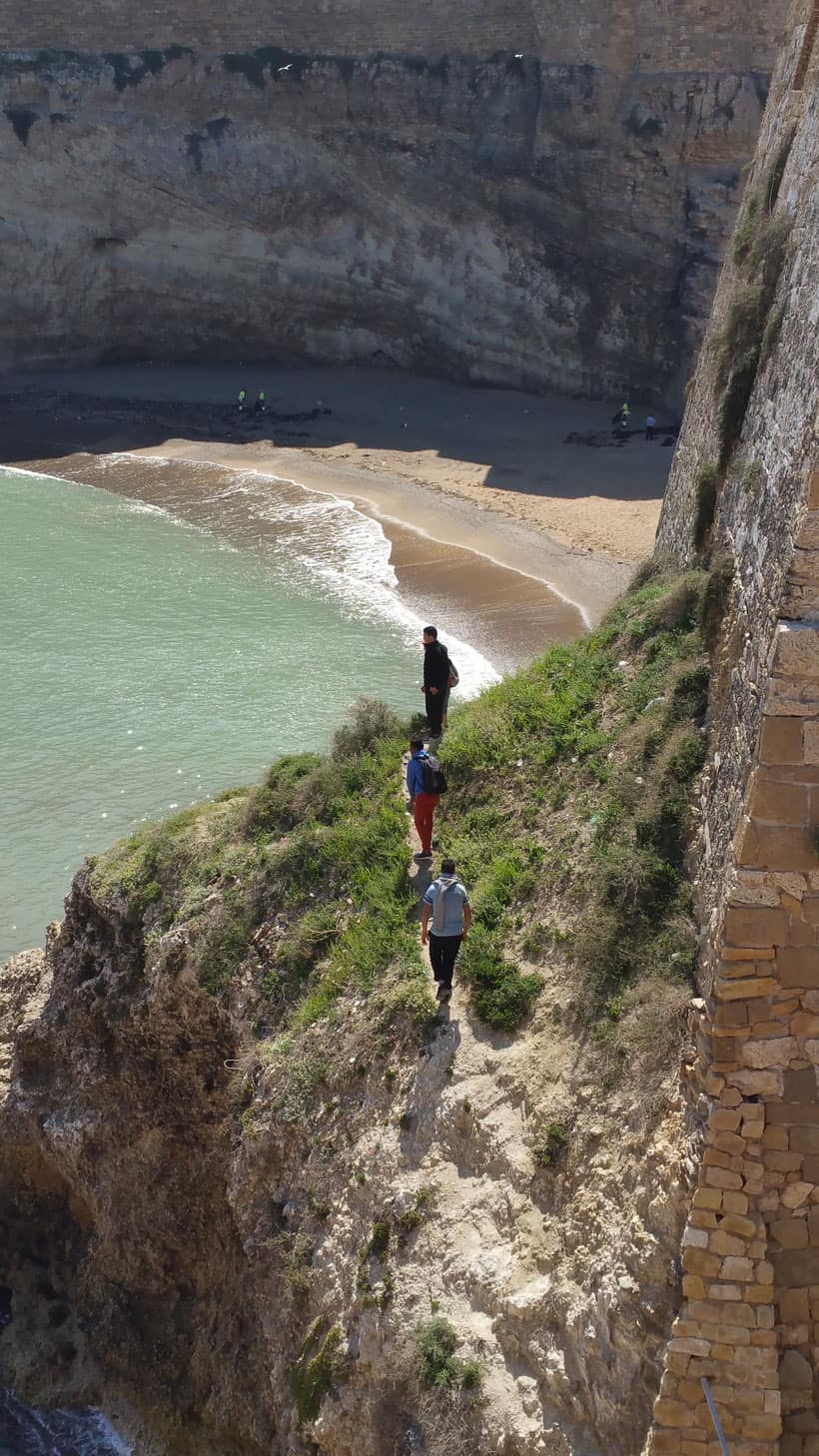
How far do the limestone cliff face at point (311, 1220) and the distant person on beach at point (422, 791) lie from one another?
1.48m

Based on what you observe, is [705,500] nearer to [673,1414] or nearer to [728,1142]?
[728,1142]

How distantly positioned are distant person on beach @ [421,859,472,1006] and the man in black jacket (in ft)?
10.4

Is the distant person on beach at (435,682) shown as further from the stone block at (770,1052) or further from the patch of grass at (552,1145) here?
the stone block at (770,1052)

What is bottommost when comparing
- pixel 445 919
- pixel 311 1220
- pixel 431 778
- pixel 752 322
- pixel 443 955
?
pixel 311 1220

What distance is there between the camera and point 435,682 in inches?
432

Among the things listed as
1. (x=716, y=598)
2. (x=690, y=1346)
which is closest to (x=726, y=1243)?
(x=690, y=1346)

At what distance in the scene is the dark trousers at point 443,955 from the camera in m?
7.65

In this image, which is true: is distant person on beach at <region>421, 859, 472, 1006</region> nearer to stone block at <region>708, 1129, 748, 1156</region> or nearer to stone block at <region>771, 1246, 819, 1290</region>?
stone block at <region>708, 1129, 748, 1156</region>

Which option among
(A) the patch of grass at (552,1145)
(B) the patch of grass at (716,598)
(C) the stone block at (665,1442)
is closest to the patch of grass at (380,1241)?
(A) the patch of grass at (552,1145)

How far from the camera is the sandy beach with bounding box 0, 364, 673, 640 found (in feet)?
82.6

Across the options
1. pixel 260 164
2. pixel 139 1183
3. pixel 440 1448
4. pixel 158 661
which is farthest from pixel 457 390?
Answer: pixel 440 1448

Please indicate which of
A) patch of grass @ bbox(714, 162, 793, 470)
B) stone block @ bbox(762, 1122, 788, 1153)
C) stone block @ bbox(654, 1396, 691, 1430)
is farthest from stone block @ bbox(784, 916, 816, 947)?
patch of grass @ bbox(714, 162, 793, 470)

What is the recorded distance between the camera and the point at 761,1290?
5309 millimetres

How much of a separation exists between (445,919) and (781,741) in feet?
9.20
